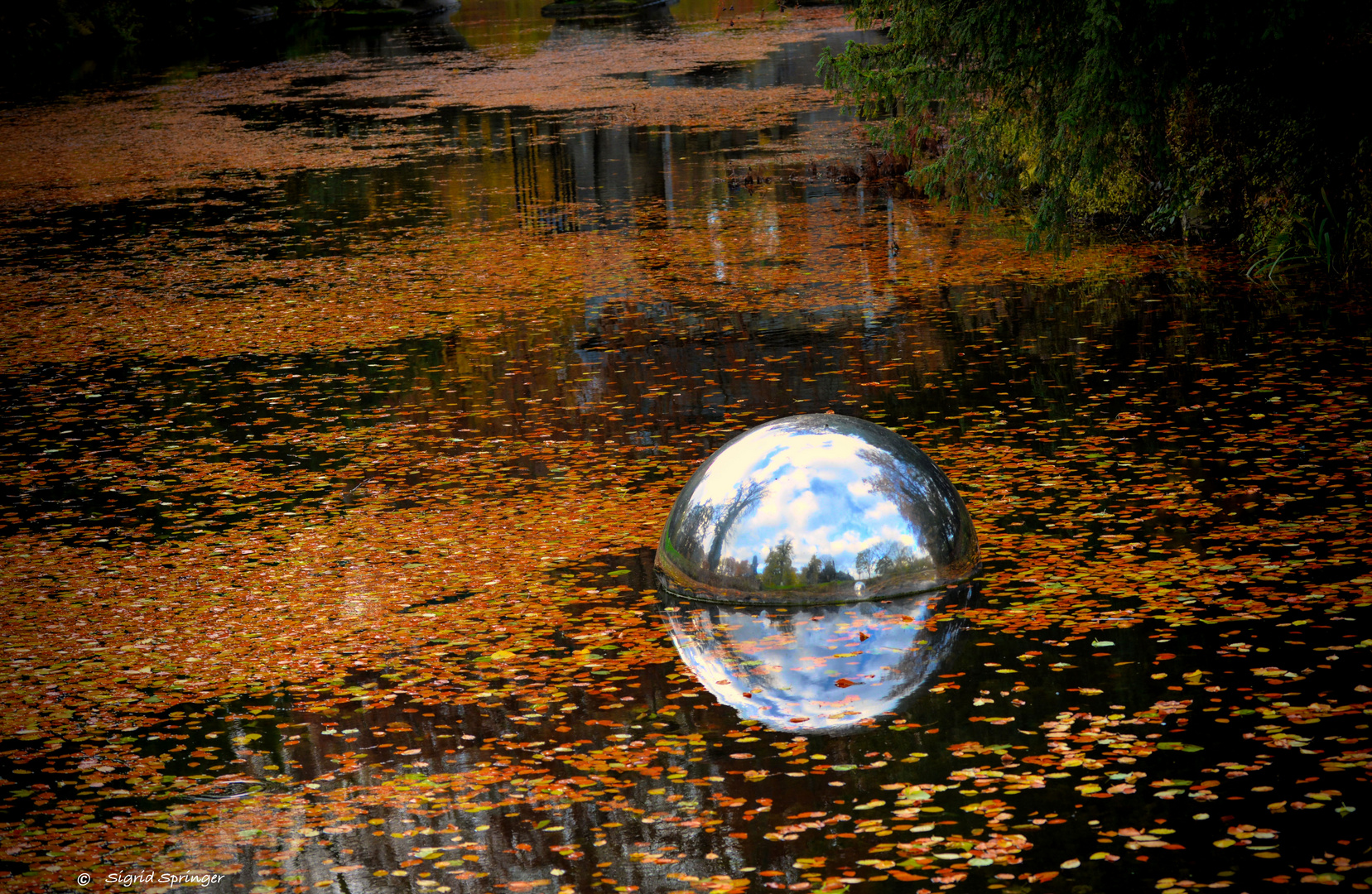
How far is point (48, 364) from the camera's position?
40.0 ft

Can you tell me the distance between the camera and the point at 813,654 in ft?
19.7

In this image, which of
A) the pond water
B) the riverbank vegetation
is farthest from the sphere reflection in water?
Answer: the riverbank vegetation

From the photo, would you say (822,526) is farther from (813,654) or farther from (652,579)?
(652,579)

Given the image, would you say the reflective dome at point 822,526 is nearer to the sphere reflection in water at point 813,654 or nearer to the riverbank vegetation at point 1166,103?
the sphere reflection in water at point 813,654

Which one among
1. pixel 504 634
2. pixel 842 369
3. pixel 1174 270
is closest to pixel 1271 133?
pixel 1174 270

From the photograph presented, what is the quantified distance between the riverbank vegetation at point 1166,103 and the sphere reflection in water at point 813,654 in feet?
17.6

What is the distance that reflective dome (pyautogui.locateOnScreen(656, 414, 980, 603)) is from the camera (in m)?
6.46

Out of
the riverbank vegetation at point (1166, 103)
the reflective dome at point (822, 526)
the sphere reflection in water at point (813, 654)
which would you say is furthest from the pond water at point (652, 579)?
the riverbank vegetation at point (1166, 103)

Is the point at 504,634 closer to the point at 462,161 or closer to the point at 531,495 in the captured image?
the point at 531,495

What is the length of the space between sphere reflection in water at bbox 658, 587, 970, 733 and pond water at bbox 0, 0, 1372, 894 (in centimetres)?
2

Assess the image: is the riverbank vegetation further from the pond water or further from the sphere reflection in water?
the sphere reflection in water

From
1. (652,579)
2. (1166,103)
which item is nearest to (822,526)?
(652,579)

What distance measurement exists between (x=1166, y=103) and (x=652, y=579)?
7.38 meters

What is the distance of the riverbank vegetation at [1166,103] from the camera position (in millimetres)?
10227
